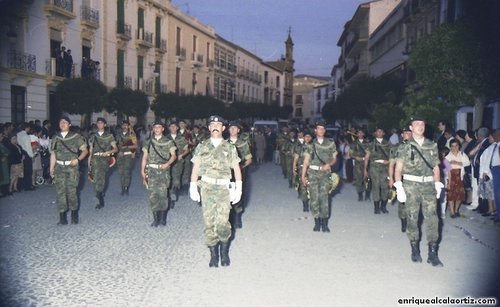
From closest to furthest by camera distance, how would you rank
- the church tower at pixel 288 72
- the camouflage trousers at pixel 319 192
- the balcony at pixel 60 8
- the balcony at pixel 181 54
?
the camouflage trousers at pixel 319 192 → the balcony at pixel 60 8 → the balcony at pixel 181 54 → the church tower at pixel 288 72

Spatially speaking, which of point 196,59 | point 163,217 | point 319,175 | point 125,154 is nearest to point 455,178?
point 319,175

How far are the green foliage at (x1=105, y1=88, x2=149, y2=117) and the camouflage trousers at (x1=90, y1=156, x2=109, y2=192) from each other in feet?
54.6

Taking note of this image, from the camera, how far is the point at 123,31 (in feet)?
109

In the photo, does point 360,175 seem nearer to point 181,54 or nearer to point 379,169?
point 379,169

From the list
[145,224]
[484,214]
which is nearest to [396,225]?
[484,214]

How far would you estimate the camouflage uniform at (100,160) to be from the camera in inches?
440

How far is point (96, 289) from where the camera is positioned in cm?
549

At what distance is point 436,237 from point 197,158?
314 cm

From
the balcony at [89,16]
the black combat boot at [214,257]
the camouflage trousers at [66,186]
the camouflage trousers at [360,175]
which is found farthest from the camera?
the balcony at [89,16]

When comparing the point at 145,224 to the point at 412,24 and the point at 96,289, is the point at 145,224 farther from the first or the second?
the point at 412,24

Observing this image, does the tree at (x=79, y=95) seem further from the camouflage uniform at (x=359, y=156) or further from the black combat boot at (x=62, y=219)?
the black combat boot at (x=62, y=219)

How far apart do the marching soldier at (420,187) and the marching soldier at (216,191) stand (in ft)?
7.07

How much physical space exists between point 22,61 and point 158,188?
16.4 m

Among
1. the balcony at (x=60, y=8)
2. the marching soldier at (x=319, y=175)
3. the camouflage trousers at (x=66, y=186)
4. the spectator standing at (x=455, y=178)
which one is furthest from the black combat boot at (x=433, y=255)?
the balcony at (x=60, y=8)
